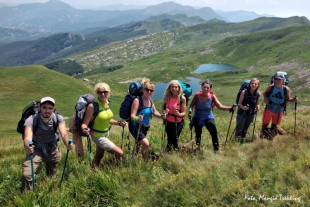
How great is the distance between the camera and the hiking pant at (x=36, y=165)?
5.65 meters

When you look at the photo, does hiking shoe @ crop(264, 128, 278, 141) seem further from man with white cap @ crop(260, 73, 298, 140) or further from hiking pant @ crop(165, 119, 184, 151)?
hiking pant @ crop(165, 119, 184, 151)

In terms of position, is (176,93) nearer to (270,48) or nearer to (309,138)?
(309,138)

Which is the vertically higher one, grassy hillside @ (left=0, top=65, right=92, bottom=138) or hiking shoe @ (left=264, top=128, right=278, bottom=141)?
hiking shoe @ (left=264, top=128, right=278, bottom=141)

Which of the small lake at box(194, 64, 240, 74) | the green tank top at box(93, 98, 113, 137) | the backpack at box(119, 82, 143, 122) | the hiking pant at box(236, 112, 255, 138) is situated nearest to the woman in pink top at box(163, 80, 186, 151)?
the backpack at box(119, 82, 143, 122)

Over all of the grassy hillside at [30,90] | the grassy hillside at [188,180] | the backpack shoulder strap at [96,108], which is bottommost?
the grassy hillside at [30,90]

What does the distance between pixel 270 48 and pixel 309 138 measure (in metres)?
204

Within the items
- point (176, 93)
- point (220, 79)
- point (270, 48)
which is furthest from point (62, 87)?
point (270, 48)

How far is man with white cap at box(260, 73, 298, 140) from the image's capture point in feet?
28.0

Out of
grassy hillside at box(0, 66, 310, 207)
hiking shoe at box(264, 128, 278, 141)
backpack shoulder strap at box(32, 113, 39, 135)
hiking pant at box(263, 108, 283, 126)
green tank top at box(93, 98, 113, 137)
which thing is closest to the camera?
grassy hillside at box(0, 66, 310, 207)

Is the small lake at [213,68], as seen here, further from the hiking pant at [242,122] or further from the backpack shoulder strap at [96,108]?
the backpack shoulder strap at [96,108]

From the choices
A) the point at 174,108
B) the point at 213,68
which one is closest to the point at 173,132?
the point at 174,108

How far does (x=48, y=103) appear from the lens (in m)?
5.70

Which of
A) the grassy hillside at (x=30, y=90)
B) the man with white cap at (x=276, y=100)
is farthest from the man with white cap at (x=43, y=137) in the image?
the grassy hillside at (x=30, y=90)

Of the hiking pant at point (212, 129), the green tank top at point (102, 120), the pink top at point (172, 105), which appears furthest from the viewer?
the hiking pant at point (212, 129)
